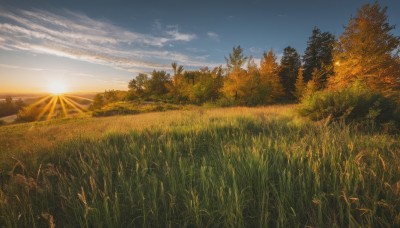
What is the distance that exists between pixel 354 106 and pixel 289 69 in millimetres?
42463

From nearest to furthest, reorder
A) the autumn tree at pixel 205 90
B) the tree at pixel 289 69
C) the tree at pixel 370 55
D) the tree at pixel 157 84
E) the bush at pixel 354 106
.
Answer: the bush at pixel 354 106 < the tree at pixel 370 55 < the autumn tree at pixel 205 90 < the tree at pixel 289 69 < the tree at pixel 157 84

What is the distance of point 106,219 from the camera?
6.28 feet

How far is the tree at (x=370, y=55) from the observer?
15102 millimetres

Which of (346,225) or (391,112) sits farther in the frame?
(391,112)

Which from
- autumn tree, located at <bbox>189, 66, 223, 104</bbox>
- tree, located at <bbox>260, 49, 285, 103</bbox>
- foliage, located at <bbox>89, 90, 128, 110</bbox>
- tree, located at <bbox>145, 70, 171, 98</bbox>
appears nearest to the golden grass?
tree, located at <bbox>260, 49, 285, 103</bbox>

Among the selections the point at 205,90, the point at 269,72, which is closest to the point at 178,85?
the point at 205,90

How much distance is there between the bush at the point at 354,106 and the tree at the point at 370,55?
30.3 ft

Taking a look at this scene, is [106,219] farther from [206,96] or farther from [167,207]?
[206,96]

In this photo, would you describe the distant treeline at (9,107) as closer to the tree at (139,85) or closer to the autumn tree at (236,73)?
the tree at (139,85)

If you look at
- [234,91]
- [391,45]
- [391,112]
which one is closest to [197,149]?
[391,112]

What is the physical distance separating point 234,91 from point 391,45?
50.5 ft

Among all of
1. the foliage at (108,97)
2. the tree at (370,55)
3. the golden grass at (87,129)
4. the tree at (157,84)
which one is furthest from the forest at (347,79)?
the foliage at (108,97)

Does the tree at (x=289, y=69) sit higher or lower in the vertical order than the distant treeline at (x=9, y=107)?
higher

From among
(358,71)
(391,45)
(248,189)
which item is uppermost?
(391,45)
